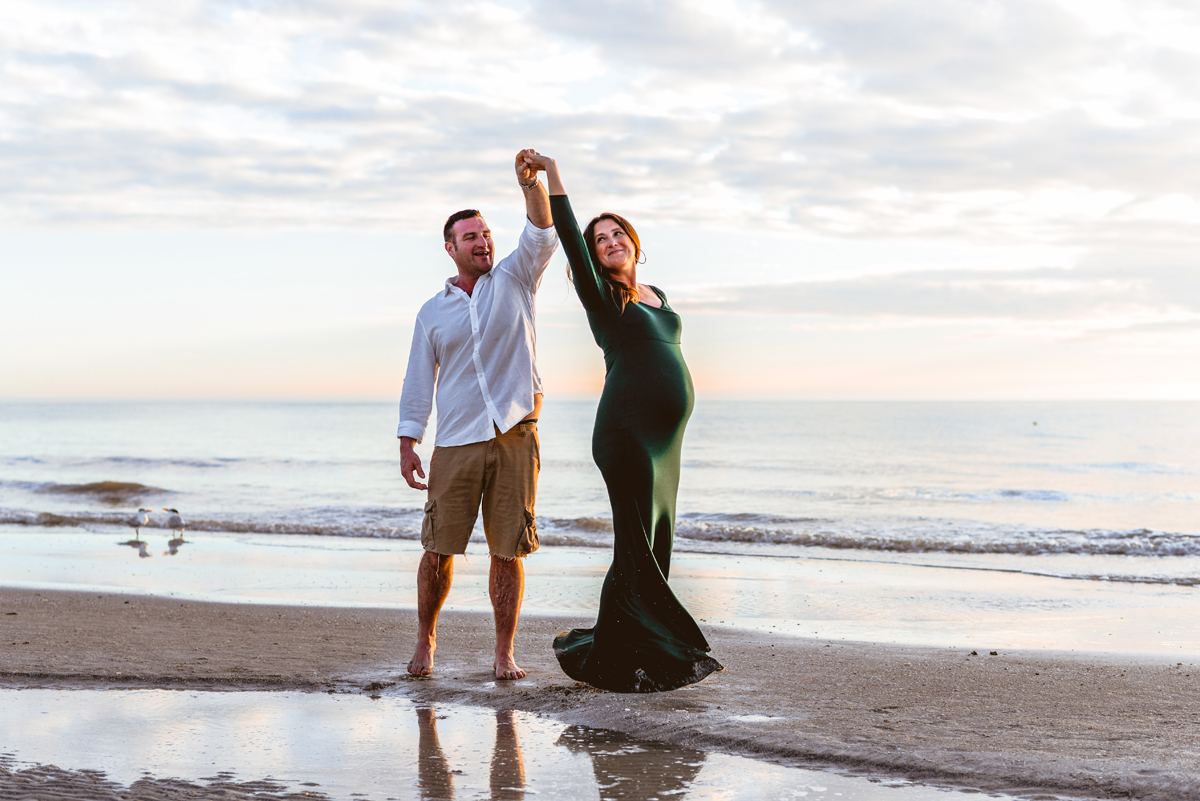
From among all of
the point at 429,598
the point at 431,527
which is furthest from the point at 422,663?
the point at 431,527

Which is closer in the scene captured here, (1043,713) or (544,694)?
(1043,713)

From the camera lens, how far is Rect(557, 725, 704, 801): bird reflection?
8.84 feet

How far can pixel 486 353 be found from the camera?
4004 mm

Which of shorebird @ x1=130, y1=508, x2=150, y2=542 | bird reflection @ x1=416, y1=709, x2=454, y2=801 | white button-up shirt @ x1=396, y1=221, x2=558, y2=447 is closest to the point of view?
bird reflection @ x1=416, y1=709, x2=454, y2=801

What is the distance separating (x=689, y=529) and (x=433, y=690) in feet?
29.5

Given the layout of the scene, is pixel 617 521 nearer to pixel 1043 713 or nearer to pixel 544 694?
pixel 544 694

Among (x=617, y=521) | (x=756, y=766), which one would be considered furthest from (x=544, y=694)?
(x=756, y=766)

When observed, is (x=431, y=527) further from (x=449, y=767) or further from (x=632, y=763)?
(x=632, y=763)

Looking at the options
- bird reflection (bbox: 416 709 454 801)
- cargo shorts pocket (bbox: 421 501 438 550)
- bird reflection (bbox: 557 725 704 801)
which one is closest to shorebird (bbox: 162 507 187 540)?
cargo shorts pocket (bbox: 421 501 438 550)

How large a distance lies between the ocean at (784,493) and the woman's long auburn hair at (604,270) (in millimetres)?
6648

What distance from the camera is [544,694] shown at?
374cm

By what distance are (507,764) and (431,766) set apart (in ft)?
0.72

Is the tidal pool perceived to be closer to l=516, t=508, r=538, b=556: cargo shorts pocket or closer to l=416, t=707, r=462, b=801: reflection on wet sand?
l=416, t=707, r=462, b=801: reflection on wet sand

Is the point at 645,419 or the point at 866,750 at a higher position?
the point at 645,419
